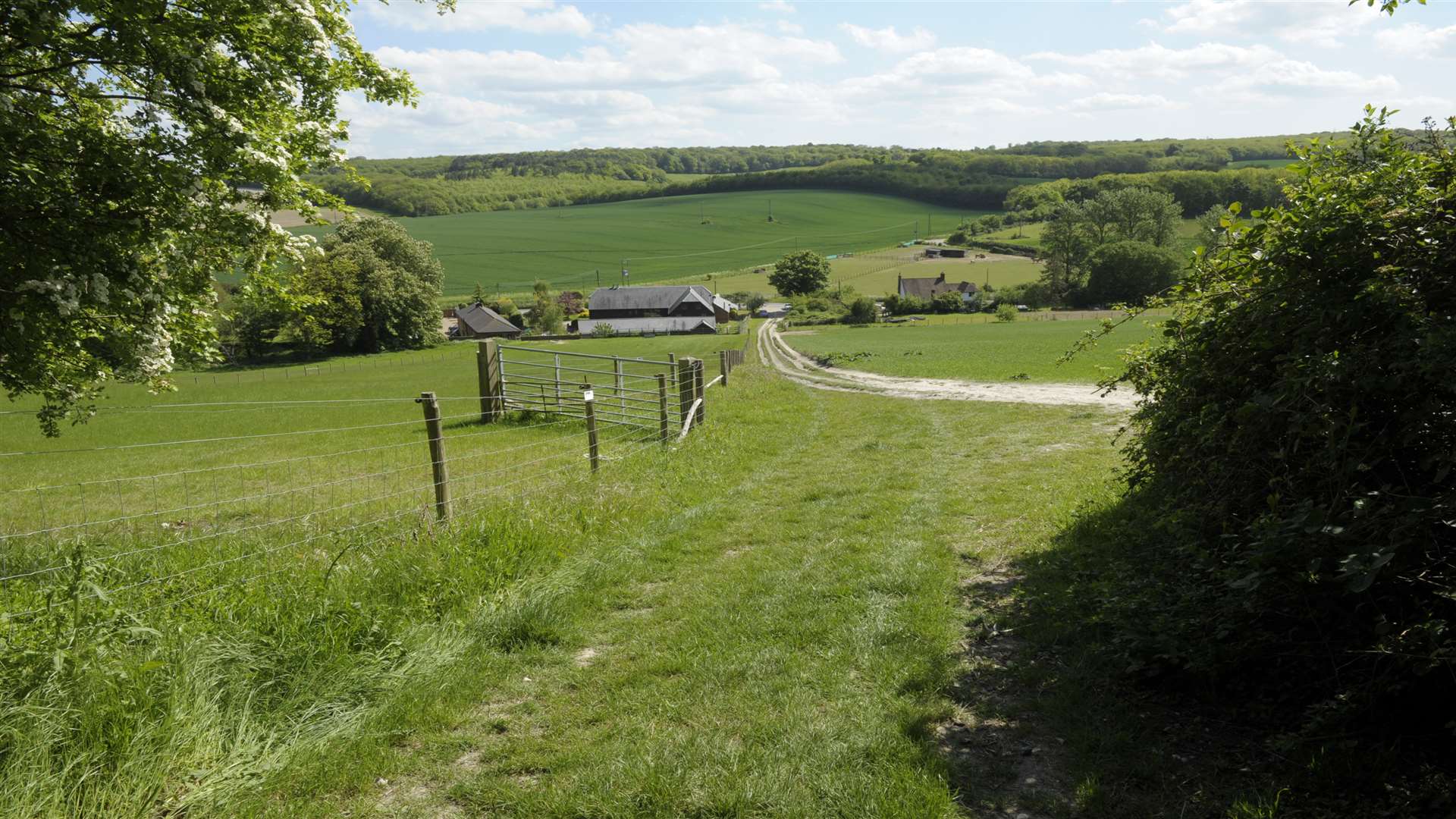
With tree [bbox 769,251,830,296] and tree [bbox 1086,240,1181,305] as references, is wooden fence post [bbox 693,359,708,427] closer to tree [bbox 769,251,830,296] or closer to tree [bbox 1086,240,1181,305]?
tree [bbox 1086,240,1181,305]

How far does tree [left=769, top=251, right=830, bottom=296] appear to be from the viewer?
108 m

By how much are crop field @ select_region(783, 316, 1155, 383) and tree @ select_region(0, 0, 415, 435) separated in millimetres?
13041

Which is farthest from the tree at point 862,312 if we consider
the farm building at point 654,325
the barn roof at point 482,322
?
the barn roof at point 482,322

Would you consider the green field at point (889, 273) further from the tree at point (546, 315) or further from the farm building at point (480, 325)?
the farm building at point (480, 325)

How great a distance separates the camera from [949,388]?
25.8m

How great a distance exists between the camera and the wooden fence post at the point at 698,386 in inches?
583

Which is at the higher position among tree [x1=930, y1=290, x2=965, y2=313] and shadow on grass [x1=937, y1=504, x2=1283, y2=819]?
shadow on grass [x1=937, y1=504, x2=1283, y2=819]

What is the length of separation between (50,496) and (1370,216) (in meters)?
18.6

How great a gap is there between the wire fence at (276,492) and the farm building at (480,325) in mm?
57712

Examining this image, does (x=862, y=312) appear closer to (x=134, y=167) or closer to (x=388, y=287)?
(x=388, y=287)

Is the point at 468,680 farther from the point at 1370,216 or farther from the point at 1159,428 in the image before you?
the point at 1370,216

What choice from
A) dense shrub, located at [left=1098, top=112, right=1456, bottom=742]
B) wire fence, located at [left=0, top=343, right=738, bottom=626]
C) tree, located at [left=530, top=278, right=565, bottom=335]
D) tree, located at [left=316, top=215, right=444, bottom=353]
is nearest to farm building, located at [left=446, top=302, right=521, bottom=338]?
tree, located at [left=530, top=278, right=565, bottom=335]

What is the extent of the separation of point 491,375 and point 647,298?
77.1 m

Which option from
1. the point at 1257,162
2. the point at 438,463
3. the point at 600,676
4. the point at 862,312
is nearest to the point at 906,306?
the point at 862,312
